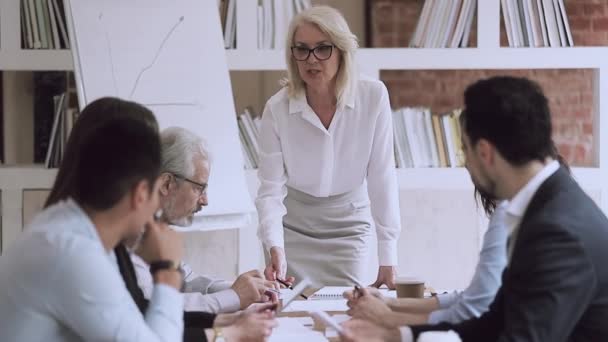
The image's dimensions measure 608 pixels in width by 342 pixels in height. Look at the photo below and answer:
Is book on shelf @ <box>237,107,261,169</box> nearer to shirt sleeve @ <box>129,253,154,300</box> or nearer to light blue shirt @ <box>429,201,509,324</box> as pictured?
shirt sleeve @ <box>129,253,154,300</box>

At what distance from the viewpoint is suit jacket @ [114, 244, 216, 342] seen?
2.13 m

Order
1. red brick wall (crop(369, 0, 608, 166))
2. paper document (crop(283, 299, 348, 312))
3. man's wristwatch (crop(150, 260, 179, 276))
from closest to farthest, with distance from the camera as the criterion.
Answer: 1. man's wristwatch (crop(150, 260, 179, 276))
2. paper document (crop(283, 299, 348, 312))
3. red brick wall (crop(369, 0, 608, 166))

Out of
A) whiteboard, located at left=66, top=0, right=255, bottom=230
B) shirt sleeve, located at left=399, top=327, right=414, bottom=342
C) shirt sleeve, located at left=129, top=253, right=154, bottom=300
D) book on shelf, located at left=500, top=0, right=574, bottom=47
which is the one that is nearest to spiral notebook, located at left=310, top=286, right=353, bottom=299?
shirt sleeve, located at left=129, top=253, right=154, bottom=300

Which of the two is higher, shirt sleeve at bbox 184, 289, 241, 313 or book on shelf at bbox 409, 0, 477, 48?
book on shelf at bbox 409, 0, 477, 48

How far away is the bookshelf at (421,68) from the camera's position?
14.1 ft

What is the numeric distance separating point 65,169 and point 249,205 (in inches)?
Answer: 90.5

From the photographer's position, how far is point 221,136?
4098 millimetres

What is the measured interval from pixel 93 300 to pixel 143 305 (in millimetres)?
536

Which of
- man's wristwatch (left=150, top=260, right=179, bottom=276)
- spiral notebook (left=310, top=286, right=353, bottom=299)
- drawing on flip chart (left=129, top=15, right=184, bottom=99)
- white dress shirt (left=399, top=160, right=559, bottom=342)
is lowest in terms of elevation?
spiral notebook (left=310, top=286, right=353, bottom=299)

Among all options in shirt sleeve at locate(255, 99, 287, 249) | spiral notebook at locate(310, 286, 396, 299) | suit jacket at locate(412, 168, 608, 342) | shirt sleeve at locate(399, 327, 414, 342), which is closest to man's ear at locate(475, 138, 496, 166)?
suit jacket at locate(412, 168, 608, 342)

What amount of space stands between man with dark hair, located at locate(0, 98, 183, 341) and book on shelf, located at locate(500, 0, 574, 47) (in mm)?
2934

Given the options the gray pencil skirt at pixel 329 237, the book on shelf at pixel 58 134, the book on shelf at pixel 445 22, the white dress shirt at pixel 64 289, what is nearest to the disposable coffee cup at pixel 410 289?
the gray pencil skirt at pixel 329 237

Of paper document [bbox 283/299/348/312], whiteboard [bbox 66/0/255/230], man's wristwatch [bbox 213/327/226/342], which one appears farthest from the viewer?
whiteboard [bbox 66/0/255/230]

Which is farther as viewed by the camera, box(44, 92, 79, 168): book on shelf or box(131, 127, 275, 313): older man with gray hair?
box(44, 92, 79, 168): book on shelf
